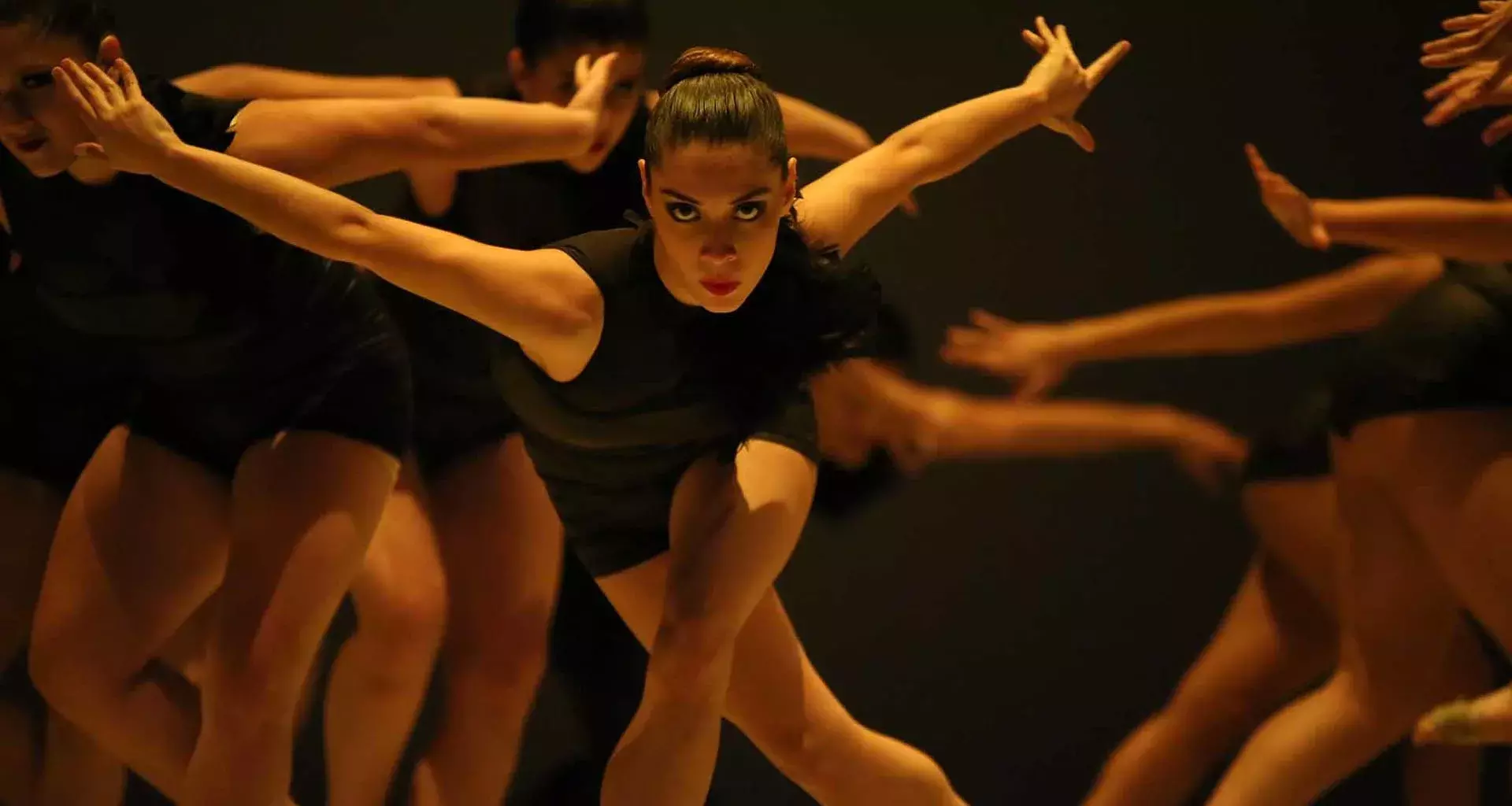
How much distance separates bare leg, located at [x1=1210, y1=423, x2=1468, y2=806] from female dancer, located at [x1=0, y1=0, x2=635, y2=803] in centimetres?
129

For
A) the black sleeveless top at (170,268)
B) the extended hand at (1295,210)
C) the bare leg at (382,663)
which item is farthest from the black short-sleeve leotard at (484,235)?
the extended hand at (1295,210)

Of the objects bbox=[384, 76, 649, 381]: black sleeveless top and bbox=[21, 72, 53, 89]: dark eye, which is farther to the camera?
bbox=[384, 76, 649, 381]: black sleeveless top

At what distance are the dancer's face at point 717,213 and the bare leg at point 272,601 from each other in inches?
22.8

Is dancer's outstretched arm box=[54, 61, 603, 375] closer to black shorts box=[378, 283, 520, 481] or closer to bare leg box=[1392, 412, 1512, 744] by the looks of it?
black shorts box=[378, 283, 520, 481]

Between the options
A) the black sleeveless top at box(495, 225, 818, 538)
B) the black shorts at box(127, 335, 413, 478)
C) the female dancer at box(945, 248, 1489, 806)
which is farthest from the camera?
the female dancer at box(945, 248, 1489, 806)

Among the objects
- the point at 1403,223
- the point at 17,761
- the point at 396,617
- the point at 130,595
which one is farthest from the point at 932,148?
the point at 17,761

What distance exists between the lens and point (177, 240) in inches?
81.1

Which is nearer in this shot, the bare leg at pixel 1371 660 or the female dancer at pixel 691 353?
the female dancer at pixel 691 353

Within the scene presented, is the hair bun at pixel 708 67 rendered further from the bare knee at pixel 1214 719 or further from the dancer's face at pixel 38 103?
the bare knee at pixel 1214 719

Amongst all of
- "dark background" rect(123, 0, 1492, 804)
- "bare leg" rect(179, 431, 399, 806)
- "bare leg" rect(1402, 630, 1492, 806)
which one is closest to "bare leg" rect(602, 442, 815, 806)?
"bare leg" rect(179, 431, 399, 806)

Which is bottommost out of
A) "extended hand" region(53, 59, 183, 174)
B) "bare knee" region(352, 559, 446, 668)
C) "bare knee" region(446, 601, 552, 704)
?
"bare knee" region(446, 601, 552, 704)

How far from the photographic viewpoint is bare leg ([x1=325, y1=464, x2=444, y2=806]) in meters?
2.45

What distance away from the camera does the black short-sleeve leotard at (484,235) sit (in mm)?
2523

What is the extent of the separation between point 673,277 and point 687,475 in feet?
0.84
